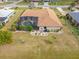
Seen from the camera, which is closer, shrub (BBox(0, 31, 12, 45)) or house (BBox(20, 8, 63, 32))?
shrub (BBox(0, 31, 12, 45))

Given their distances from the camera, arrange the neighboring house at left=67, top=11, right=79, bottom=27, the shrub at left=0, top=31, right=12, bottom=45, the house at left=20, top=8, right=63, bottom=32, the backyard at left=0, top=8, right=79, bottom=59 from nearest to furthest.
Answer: the backyard at left=0, top=8, right=79, bottom=59 → the shrub at left=0, top=31, right=12, bottom=45 → the house at left=20, top=8, right=63, bottom=32 → the neighboring house at left=67, top=11, right=79, bottom=27

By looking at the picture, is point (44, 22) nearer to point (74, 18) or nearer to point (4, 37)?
point (74, 18)

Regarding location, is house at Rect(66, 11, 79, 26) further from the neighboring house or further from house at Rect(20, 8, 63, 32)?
house at Rect(20, 8, 63, 32)

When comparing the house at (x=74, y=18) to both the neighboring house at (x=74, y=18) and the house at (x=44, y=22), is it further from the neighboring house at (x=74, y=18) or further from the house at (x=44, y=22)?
the house at (x=44, y=22)

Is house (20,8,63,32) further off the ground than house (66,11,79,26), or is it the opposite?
house (20,8,63,32)

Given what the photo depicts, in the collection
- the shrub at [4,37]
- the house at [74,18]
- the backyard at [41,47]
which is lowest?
Answer: the house at [74,18]

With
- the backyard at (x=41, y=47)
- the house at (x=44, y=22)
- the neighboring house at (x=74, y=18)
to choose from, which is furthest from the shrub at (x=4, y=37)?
the neighboring house at (x=74, y=18)

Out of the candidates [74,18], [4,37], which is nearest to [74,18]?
[74,18]

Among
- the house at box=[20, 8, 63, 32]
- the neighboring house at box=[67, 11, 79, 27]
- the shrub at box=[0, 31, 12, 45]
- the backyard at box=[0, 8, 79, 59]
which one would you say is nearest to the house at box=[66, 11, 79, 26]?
the neighboring house at box=[67, 11, 79, 27]

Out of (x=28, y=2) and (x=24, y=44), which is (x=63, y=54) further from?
(x=28, y=2)
